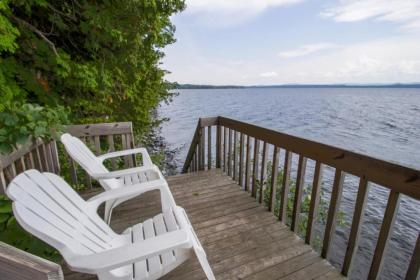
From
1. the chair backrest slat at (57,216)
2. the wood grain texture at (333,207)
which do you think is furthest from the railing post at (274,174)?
the chair backrest slat at (57,216)

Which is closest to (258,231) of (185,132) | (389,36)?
(389,36)

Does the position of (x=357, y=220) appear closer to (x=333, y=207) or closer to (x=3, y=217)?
(x=333, y=207)

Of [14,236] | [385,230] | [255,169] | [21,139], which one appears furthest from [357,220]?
[21,139]

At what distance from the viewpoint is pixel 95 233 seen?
1.29 meters

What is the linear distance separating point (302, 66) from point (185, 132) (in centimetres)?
914

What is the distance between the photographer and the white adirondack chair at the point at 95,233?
927 mm

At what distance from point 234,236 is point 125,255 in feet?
3.83

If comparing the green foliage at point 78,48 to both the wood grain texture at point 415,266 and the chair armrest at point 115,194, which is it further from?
the wood grain texture at point 415,266

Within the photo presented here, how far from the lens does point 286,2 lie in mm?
5098

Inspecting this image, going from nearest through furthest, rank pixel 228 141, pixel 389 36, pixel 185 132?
pixel 228 141 → pixel 389 36 → pixel 185 132

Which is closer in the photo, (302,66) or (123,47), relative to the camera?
(123,47)

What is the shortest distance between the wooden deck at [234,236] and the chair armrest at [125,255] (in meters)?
0.70

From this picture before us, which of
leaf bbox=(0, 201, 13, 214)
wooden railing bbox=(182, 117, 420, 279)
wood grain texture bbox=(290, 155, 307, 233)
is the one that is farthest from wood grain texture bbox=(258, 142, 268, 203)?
leaf bbox=(0, 201, 13, 214)

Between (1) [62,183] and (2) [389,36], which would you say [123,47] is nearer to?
(1) [62,183]
